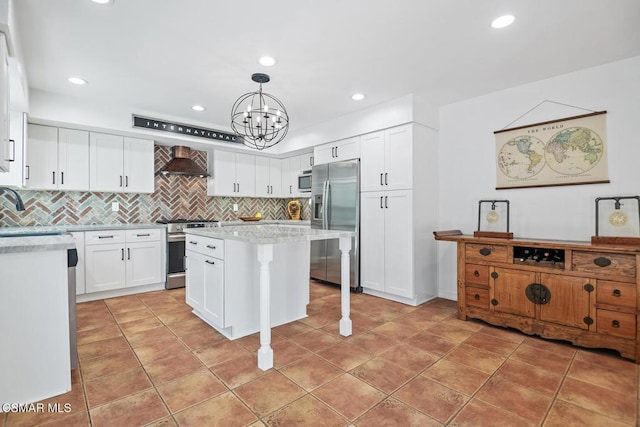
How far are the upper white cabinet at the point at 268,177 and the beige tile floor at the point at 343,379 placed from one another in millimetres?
3019

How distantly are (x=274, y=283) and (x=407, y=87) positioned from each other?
97.0 inches

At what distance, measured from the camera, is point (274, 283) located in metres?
2.94

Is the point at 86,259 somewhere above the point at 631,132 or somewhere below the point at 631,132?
below

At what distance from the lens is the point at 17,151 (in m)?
3.22

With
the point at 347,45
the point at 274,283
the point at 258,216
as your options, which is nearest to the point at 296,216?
the point at 258,216

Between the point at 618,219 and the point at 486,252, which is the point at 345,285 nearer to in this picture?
the point at 486,252

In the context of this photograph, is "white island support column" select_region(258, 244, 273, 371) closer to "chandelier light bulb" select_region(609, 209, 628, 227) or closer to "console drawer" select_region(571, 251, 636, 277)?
"console drawer" select_region(571, 251, 636, 277)

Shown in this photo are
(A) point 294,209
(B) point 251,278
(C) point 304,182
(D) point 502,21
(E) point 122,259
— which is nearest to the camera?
(D) point 502,21

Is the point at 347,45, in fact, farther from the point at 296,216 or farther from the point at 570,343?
the point at 296,216

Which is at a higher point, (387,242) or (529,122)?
(529,122)

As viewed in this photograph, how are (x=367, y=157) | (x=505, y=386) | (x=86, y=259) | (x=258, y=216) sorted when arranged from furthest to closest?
(x=258, y=216) → (x=367, y=157) → (x=86, y=259) → (x=505, y=386)

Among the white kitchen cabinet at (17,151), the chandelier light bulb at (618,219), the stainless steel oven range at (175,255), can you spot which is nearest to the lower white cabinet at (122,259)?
the stainless steel oven range at (175,255)

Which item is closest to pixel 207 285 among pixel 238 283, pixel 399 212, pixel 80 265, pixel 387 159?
pixel 238 283

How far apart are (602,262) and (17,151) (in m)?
5.43
